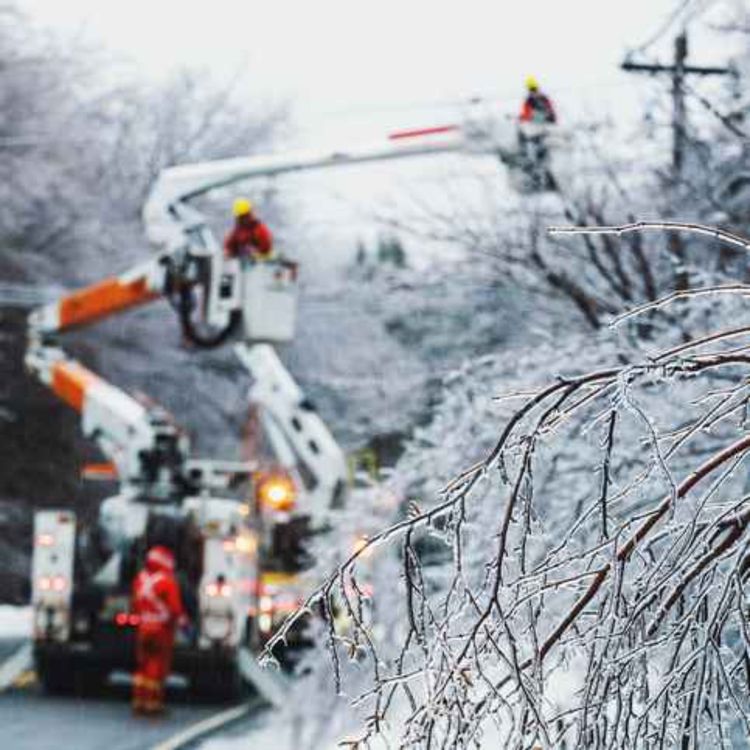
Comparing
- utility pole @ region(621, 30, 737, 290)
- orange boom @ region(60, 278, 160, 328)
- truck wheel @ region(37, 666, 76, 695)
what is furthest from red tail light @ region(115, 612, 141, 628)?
utility pole @ region(621, 30, 737, 290)

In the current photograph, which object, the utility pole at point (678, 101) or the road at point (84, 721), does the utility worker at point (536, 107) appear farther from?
the road at point (84, 721)

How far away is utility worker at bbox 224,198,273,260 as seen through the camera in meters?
17.1

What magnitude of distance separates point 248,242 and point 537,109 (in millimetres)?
4483

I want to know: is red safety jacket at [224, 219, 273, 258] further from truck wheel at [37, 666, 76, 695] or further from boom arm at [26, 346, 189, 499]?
truck wheel at [37, 666, 76, 695]

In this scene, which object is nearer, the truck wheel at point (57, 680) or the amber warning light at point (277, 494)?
the truck wheel at point (57, 680)

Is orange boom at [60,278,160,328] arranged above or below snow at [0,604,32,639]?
above

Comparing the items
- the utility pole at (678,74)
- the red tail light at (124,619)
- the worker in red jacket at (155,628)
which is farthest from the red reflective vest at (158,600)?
the utility pole at (678,74)

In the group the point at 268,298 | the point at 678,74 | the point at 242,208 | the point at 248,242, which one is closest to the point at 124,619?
the point at 268,298

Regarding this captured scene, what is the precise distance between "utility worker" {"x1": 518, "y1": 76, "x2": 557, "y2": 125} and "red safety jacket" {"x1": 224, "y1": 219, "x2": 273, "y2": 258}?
3989 millimetres

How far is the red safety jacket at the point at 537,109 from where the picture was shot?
13398 mm

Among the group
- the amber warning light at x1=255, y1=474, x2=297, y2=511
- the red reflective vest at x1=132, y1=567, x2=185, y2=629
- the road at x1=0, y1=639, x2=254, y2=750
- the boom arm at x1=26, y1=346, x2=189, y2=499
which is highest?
the boom arm at x1=26, y1=346, x2=189, y2=499

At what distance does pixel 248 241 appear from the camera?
56.5 feet

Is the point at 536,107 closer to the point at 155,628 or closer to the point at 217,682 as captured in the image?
the point at 155,628

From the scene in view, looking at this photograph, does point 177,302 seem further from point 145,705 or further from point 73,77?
point 73,77
